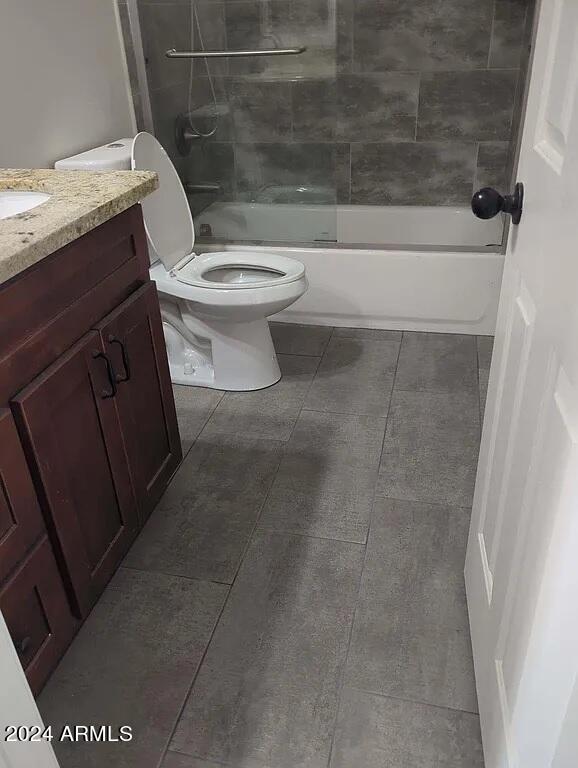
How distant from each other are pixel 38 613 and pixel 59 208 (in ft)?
2.67

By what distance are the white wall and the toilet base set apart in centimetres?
70

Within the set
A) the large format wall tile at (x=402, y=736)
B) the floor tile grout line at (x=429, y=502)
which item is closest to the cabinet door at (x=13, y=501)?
the large format wall tile at (x=402, y=736)

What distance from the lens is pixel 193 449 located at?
2107 mm

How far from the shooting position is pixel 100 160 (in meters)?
2.14

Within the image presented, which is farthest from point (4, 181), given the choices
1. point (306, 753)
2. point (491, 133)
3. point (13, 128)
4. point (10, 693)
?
point (491, 133)

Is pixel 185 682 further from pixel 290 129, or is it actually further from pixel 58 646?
pixel 290 129

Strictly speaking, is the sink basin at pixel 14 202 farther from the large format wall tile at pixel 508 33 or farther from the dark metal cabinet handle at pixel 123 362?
the large format wall tile at pixel 508 33

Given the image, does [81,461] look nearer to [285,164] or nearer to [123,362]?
[123,362]

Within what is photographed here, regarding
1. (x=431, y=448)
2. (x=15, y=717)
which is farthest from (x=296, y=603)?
(x=15, y=717)

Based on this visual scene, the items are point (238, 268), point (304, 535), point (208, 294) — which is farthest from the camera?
point (238, 268)

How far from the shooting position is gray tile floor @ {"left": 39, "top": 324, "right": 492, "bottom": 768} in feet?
4.11

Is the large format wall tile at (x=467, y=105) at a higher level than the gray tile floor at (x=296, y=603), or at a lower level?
higher

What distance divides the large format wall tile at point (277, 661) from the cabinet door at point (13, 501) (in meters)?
0.48

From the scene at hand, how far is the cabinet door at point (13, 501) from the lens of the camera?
1114 mm
